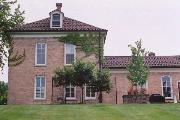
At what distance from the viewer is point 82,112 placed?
830 inches

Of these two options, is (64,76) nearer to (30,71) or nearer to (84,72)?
(84,72)

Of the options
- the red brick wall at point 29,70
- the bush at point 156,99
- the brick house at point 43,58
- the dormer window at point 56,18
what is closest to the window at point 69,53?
the brick house at point 43,58

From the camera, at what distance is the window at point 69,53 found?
37.0 m

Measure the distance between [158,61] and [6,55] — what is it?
26.6m

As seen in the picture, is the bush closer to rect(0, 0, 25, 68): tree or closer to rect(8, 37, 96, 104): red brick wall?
rect(8, 37, 96, 104): red brick wall

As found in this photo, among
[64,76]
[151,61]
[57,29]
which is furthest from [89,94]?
[151,61]

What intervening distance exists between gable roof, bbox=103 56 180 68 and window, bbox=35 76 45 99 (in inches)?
317

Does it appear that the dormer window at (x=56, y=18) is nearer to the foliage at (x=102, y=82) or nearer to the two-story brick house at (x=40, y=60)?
the two-story brick house at (x=40, y=60)

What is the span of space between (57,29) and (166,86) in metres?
14.2

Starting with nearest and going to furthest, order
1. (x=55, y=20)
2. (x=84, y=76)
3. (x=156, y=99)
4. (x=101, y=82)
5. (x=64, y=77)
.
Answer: (x=84, y=76)
(x=101, y=82)
(x=64, y=77)
(x=156, y=99)
(x=55, y=20)

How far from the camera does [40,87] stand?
119 ft

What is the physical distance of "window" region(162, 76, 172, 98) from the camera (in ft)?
140

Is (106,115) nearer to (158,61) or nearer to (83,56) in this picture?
(83,56)

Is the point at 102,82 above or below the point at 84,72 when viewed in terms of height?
below
